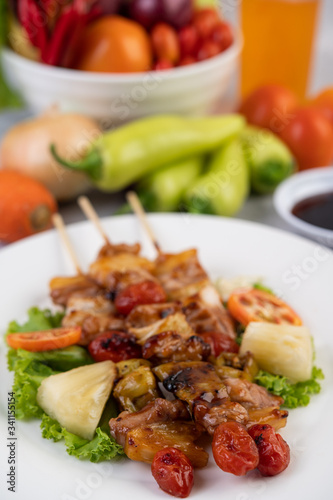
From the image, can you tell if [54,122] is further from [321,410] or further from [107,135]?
[321,410]

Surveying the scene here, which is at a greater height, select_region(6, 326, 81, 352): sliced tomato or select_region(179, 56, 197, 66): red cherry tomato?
select_region(179, 56, 197, 66): red cherry tomato

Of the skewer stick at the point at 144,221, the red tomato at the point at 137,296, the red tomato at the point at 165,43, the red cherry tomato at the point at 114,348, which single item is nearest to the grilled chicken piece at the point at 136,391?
the red cherry tomato at the point at 114,348

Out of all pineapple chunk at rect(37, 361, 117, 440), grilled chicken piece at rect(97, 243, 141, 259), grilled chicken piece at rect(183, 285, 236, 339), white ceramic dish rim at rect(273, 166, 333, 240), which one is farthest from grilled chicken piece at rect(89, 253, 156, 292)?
white ceramic dish rim at rect(273, 166, 333, 240)

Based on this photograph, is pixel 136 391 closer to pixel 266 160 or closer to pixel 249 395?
pixel 249 395

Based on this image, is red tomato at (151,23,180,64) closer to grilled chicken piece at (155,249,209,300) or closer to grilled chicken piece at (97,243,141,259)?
grilled chicken piece at (97,243,141,259)

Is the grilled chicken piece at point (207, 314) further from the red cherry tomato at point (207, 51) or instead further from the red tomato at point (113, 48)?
the red cherry tomato at point (207, 51)

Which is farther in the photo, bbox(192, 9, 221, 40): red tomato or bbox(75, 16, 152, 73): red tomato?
bbox(192, 9, 221, 40): red tomato

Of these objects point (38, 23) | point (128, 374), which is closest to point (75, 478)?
point (128, 374)
